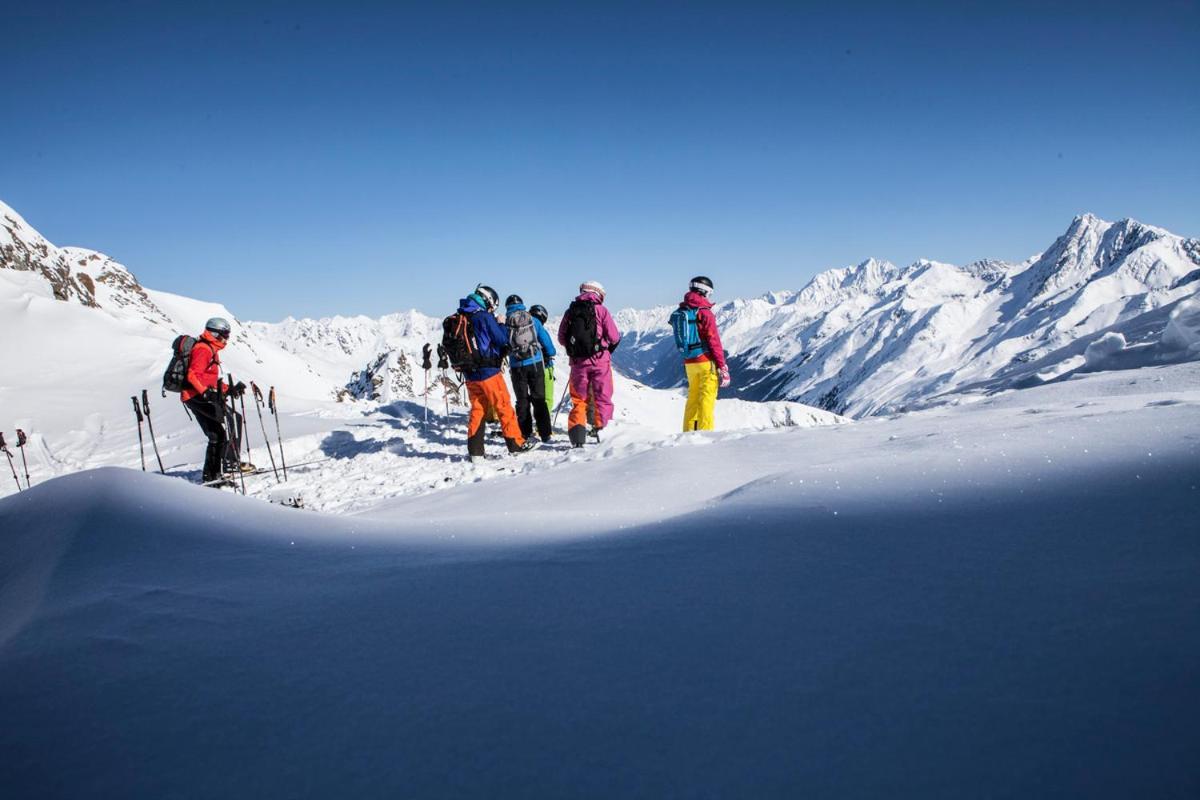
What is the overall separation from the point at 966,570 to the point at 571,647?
115 cm

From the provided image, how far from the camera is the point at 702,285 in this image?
8.66m

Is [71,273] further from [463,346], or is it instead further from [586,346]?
[586,346]

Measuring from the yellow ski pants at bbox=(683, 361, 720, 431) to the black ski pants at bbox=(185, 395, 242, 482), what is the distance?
6.43 metres

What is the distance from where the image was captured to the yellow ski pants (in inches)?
346

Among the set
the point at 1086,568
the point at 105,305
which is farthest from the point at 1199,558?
the point at 105,305

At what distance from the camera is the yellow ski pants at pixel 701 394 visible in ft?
28.8

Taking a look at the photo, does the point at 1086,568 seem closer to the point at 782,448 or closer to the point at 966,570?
the point at 966,570

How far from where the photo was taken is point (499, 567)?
2.34 meters

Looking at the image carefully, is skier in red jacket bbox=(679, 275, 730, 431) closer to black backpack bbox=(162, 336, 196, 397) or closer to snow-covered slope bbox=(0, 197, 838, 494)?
snow-covered slope bbox=(0, 197, 838, 494)

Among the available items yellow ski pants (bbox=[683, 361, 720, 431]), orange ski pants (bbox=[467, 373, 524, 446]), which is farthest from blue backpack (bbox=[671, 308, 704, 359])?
orange ski pants (bbox=[467, 373, 524, 446])

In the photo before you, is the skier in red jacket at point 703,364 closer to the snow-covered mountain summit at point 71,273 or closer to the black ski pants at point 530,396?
the black ski pants at point 530,396

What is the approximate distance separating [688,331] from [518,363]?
263 centimetres

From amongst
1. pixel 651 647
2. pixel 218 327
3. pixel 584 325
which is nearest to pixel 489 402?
pixel 584 325

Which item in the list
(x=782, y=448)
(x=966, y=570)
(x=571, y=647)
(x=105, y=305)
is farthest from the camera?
(x=105, y=305)
